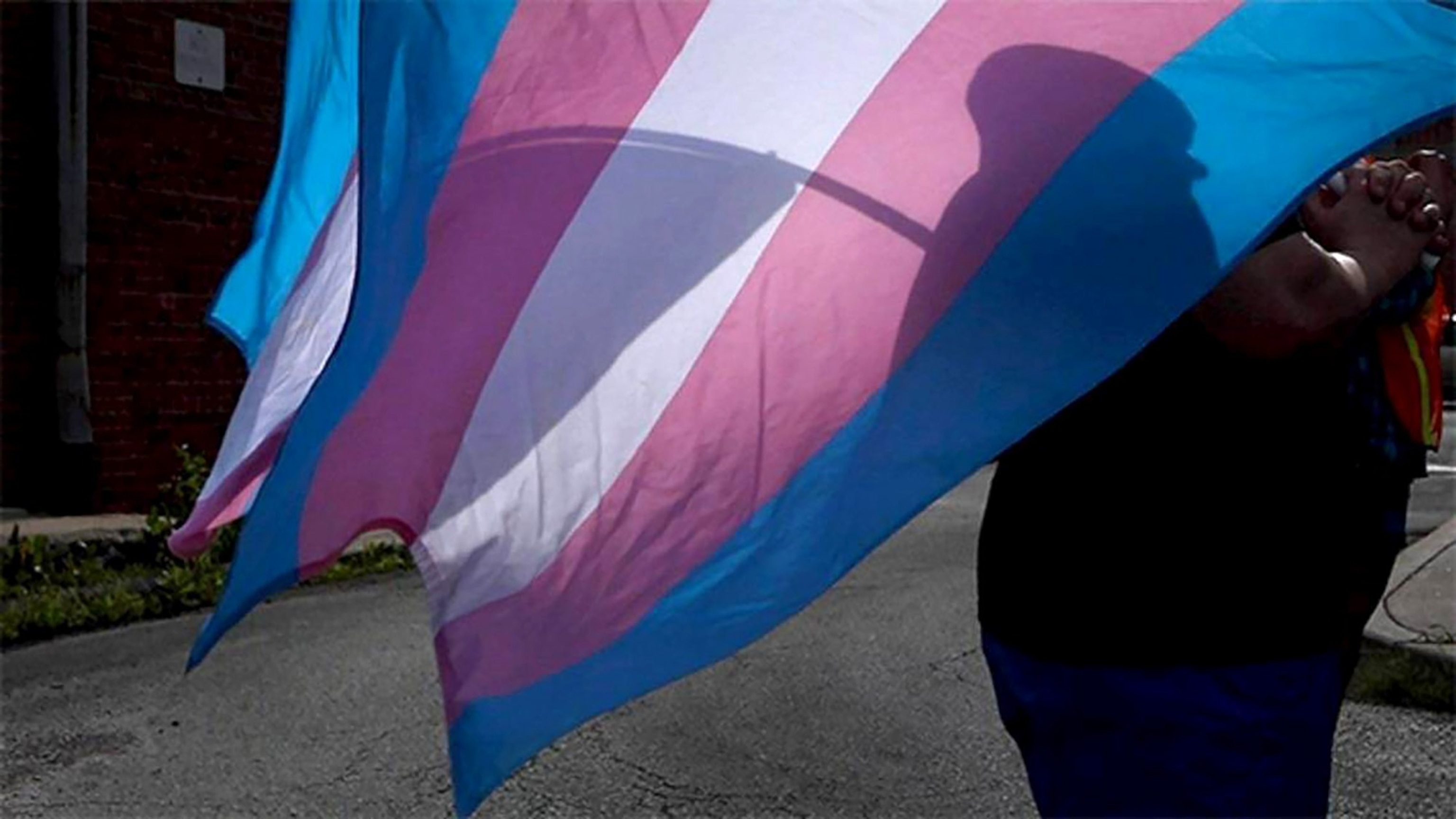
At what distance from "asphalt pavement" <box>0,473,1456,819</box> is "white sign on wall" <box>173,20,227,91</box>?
3.89 metres

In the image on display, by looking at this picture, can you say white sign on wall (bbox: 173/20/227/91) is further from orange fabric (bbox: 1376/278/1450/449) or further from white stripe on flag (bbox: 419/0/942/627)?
white stripe on flag (bbox: 419/0/942/627)

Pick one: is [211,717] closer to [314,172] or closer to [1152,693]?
[314,172]

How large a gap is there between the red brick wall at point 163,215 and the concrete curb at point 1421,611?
6.49m

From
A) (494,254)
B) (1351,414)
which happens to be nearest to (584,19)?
(494,254)

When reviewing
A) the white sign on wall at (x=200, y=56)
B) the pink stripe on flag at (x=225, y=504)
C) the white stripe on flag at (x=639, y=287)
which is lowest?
the white sign on wall at (x=200, y=56)

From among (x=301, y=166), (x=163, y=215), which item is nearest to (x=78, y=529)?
(x=163, y=215)

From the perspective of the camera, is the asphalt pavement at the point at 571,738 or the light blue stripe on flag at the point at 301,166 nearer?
the light blue stripe on flag at the point at 301,166

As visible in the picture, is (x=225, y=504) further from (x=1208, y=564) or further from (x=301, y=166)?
(x=1208, y=564)

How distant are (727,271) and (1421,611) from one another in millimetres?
5042

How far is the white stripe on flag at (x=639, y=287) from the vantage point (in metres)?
1.74

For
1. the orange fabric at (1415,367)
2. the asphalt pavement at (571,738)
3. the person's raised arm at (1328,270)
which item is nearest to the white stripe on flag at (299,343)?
the person's raised arm at (1328,270)

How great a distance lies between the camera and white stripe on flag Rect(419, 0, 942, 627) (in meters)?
1.74

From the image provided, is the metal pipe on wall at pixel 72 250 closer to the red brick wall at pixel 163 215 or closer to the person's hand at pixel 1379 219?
the red brick wall at pixel 163 215

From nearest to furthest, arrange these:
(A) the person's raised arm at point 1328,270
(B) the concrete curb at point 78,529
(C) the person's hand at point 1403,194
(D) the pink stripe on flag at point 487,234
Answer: (A) the person's raised arm at point 1328,270, (C) the person's hand at point 1403,194, (D) the pink stripe on flag at point 487,234, (B) the concrete curb at point 78,529
